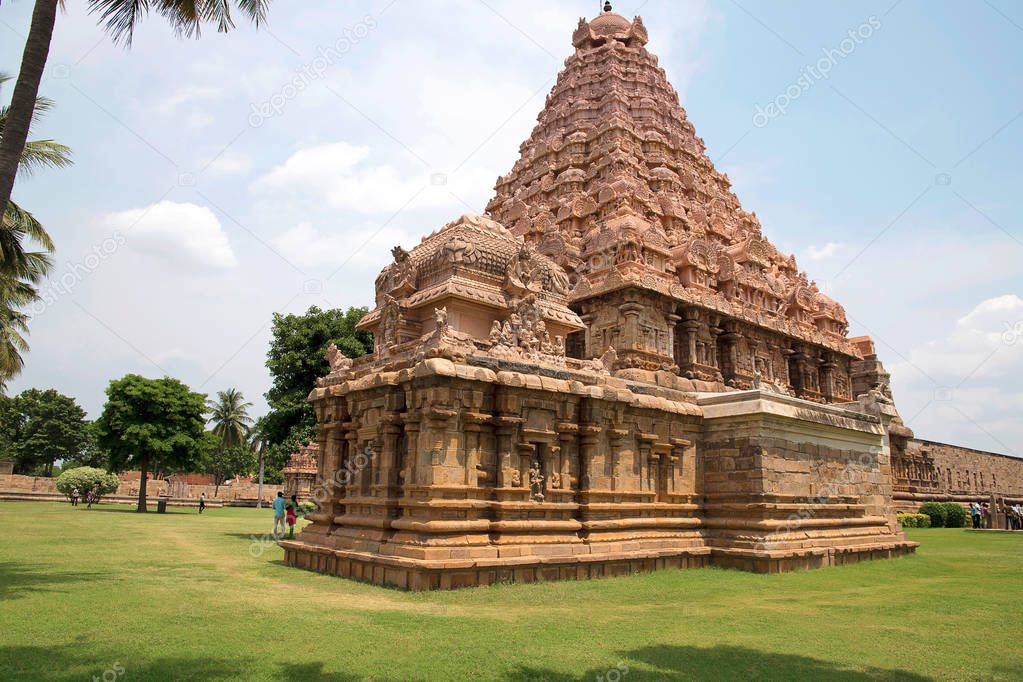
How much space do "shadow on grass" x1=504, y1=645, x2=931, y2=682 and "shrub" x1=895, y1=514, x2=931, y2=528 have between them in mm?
26987

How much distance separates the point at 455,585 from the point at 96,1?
33.5ft

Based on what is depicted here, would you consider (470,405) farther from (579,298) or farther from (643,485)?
(579,298)

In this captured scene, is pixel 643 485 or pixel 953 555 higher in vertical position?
pixel 643 485

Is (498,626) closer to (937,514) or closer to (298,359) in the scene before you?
(298,359)

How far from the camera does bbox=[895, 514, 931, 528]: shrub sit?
29.5 meters

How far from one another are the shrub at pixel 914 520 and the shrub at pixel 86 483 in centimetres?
4020

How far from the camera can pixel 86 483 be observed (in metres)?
36.4

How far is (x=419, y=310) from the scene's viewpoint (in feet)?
43.8

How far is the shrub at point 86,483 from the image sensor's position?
36094mm

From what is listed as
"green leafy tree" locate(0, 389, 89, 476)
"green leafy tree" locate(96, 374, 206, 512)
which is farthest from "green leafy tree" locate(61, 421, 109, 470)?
"green leafy tree" locate(96, 374, 206, 512)

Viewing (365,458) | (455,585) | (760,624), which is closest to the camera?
(760,624)

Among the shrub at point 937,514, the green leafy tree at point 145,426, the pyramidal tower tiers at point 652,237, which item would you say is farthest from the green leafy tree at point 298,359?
the shrub at point 937,514

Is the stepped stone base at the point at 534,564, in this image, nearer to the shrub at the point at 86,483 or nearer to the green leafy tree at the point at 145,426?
the green leafy tree at the point at 145,426

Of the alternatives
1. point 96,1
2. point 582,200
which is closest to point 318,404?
point 96,1
